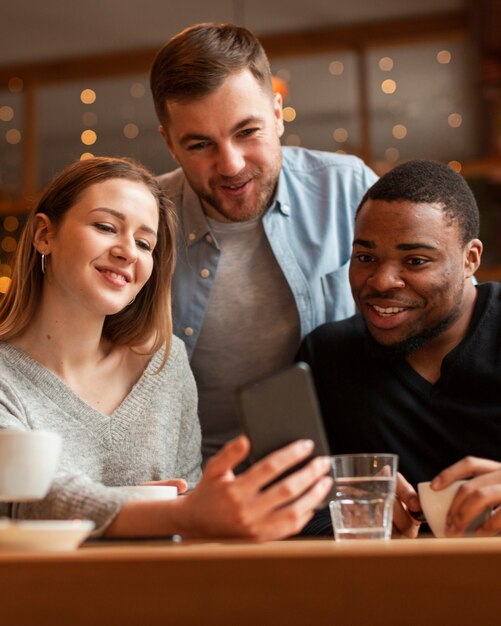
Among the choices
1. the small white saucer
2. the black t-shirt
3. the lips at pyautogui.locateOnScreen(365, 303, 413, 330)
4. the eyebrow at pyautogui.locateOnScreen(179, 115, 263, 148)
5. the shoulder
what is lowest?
the black t-shirt

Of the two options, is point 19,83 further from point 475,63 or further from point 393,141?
point 475,63

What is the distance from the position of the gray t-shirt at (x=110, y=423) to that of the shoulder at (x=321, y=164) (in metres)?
0.65

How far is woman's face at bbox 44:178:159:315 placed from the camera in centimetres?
176

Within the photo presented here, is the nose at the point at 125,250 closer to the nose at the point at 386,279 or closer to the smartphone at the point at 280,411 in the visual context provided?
the nose at the point at 386,279

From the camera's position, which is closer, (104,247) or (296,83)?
(104,247)

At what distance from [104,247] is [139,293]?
22cm

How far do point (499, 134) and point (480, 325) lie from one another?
312 centimetres

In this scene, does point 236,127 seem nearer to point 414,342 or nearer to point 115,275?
point 115,275

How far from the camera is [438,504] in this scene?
4.23 ft

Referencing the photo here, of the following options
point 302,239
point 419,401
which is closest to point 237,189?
point 302,239

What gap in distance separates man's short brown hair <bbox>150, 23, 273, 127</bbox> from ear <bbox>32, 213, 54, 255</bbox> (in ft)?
1.27

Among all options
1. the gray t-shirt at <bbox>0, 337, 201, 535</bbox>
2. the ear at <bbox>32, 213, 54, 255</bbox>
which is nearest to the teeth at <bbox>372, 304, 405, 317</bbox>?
the gray t-shirt at <bbox>0, 337, 201, 535</bbox>

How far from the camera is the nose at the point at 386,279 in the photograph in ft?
5.88

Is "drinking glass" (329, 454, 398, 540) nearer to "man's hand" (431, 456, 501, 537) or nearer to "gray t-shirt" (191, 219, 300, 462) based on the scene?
"man's hand" (431, 456, 501, 537)
